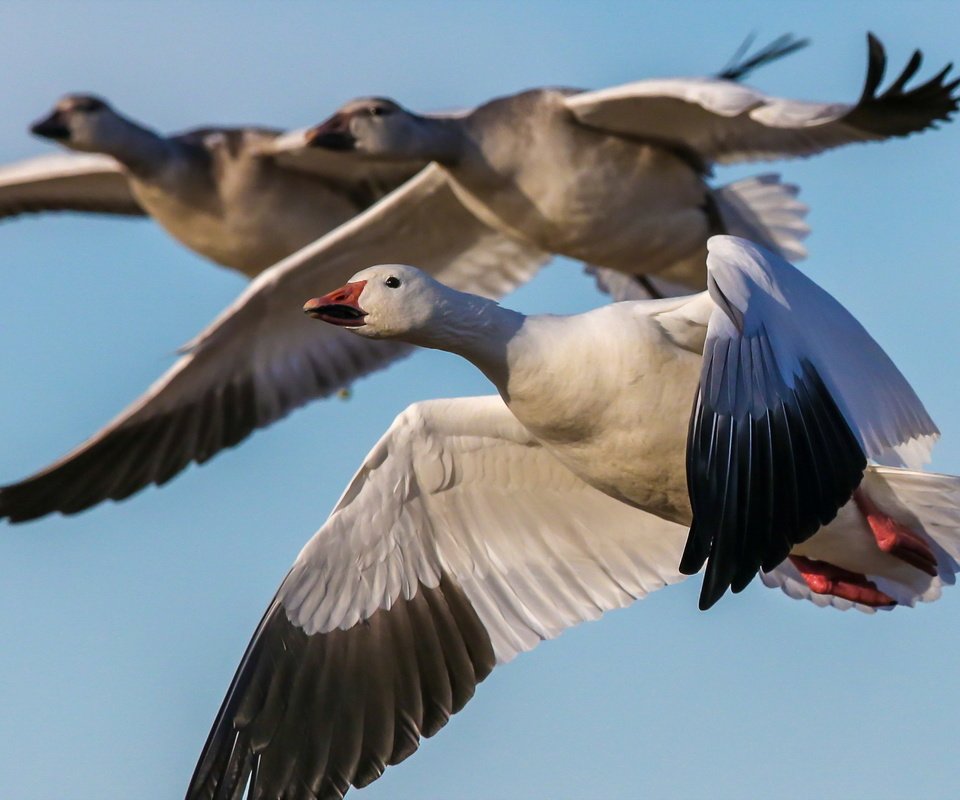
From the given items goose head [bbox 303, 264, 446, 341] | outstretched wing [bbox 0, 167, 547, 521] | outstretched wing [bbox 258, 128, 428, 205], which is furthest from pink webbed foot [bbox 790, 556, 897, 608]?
outstretched wing [bbox 258, 128, 428, 205]

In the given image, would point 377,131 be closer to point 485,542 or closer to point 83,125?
A: point 83,125

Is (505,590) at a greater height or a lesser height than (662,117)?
lesser

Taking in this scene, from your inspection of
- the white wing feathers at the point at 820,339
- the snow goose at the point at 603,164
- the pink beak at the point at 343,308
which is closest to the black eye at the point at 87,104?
the snow goose at the point at 603,164

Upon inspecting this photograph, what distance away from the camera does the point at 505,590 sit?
7.96 metres

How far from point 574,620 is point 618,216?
11.5 ft

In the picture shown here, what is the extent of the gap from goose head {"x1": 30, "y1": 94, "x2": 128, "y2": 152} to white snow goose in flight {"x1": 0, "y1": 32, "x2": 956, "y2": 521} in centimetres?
206

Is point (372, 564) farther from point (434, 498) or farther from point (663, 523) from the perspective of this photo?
point (663, 523)

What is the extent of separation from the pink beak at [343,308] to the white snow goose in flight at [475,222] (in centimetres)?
344

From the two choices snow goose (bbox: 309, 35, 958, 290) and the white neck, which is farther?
snow goose (bbox: 309, 35, 958, 290)

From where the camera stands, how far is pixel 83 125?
13.6 metres

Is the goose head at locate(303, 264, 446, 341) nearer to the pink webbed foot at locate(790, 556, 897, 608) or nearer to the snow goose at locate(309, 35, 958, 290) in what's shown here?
the pink webbed foot at locate(790, 556, 897, 608)

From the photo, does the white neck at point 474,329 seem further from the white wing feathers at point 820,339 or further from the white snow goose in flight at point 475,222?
the white snow goose in flight at point 475,222

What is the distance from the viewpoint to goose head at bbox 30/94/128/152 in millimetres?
13336

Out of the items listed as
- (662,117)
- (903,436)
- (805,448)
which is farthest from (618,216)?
(805,448)
